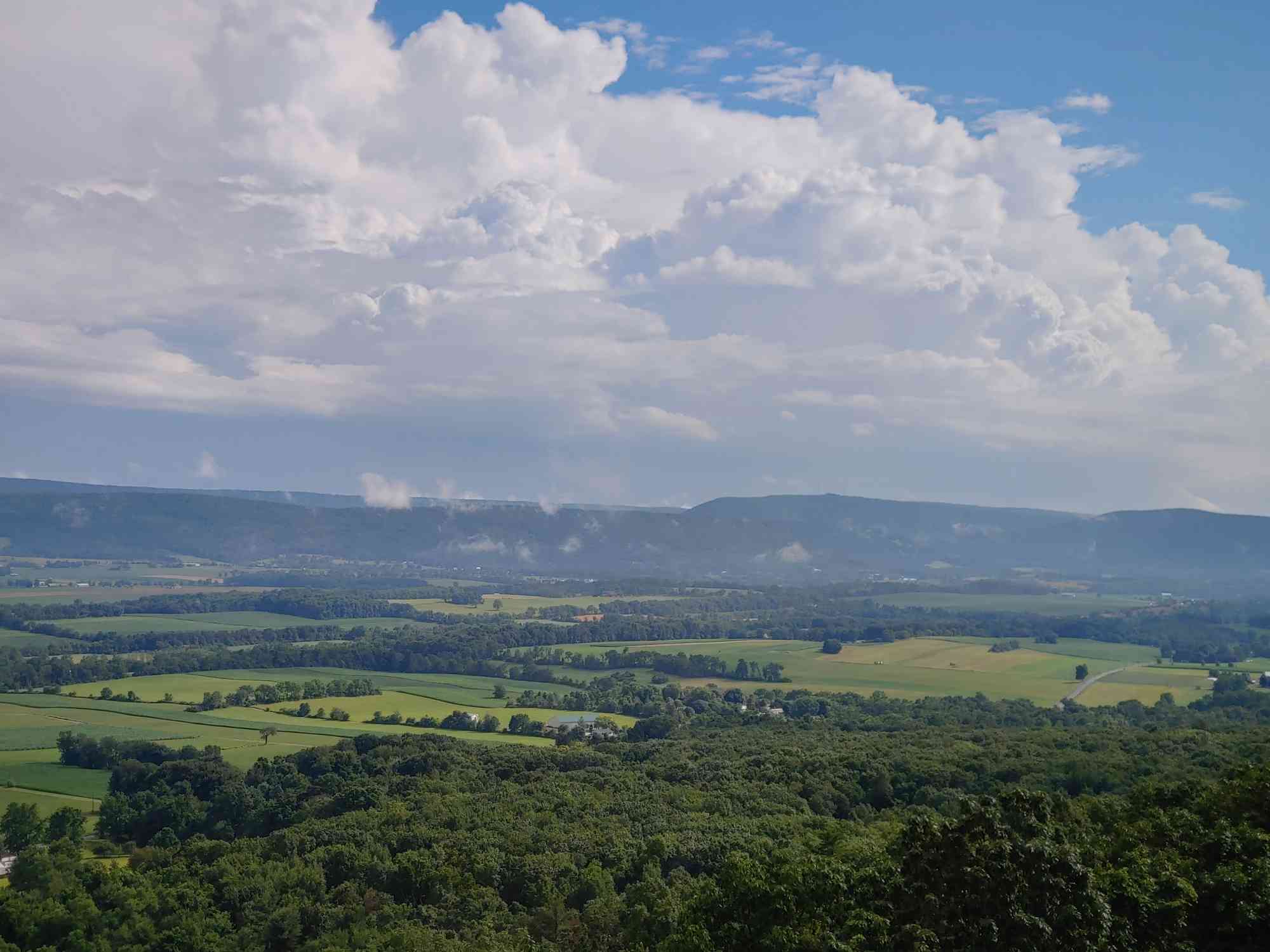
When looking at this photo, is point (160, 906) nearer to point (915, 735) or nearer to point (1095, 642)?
point (915, 735)

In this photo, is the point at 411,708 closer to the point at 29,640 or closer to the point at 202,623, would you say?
the point at 29,640

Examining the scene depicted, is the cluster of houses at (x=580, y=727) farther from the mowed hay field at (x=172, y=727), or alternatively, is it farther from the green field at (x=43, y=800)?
the green field at (x=43, y=800)

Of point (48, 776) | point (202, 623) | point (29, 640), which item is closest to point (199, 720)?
point (48, 776)

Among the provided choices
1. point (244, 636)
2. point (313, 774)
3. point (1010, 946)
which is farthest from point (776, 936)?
point (244, 636)

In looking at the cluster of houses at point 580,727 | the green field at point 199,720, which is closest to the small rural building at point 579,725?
the cluster of houses at point 580,727

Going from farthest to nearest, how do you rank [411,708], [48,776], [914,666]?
1. [914,666]
2. [411,708]
3. [48,776]

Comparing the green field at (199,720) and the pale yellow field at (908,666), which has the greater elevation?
the pale yellow field at (908,666)
